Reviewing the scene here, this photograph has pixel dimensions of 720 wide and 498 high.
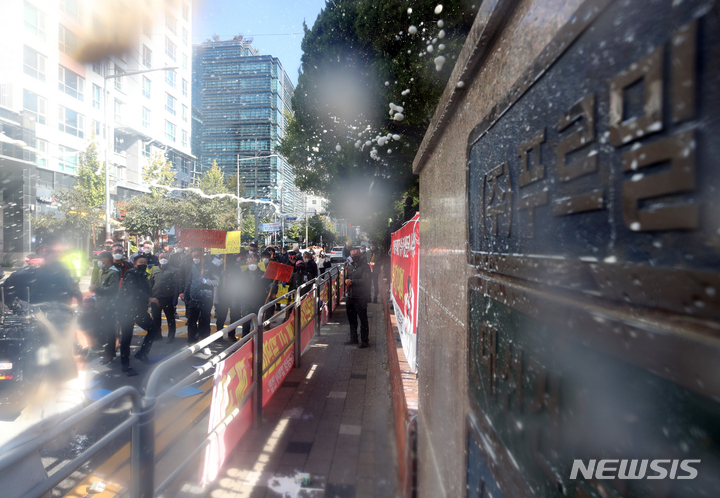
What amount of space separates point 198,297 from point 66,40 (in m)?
18.5

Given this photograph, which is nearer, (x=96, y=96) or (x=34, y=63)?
(x=34, y=63)

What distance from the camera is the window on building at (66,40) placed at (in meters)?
16.8

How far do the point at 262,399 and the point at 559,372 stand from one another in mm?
4180

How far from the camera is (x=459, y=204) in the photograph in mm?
1606

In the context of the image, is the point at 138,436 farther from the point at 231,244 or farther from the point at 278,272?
the point at 231,244

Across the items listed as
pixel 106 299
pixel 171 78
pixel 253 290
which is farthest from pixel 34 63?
pixel 253 290

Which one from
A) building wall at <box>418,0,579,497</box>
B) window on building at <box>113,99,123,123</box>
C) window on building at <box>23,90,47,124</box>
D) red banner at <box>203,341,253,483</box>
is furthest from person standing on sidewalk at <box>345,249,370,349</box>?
window on building at <box>113,99,123,123</box>

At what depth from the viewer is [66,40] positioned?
1873 centimetres

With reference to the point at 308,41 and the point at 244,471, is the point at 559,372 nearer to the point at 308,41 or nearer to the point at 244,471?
the point at 244,471

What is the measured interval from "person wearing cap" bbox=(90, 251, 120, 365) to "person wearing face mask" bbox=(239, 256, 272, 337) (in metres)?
2.08

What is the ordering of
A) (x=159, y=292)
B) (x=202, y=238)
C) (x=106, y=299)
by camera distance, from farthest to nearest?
(x=202, y=238) → (x=159, y=292) → (x=106, y=299)

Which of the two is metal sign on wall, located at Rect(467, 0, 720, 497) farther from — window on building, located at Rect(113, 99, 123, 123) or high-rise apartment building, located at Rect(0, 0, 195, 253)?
window on building, located at Rect(113, 99, 123, 123)

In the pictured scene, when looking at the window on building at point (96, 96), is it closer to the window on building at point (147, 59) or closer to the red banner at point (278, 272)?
the window on building at point (147, 59)

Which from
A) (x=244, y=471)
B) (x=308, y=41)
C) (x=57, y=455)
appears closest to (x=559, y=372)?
(x=244, y=471)
